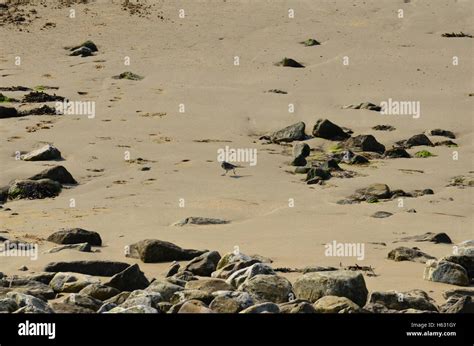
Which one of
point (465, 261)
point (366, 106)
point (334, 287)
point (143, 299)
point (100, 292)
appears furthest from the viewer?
point (366, 106)

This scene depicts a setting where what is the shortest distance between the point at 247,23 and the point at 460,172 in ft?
48.9

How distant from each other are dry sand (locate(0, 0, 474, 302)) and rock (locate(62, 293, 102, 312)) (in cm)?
194

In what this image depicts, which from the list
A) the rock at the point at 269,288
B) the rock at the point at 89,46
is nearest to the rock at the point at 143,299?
the rock at the point at 269,288

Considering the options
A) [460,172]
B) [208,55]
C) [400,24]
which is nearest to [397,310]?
[460,172]

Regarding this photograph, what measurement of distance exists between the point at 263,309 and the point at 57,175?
30.3ft

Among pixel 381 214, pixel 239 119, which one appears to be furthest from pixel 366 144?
pixel 381 214

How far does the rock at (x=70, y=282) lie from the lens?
421 inches

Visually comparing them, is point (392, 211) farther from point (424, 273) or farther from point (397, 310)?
point (397, 310)

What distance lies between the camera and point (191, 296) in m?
9.82

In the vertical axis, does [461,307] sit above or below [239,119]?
below

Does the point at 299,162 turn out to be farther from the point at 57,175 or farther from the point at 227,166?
the point at 57,175
